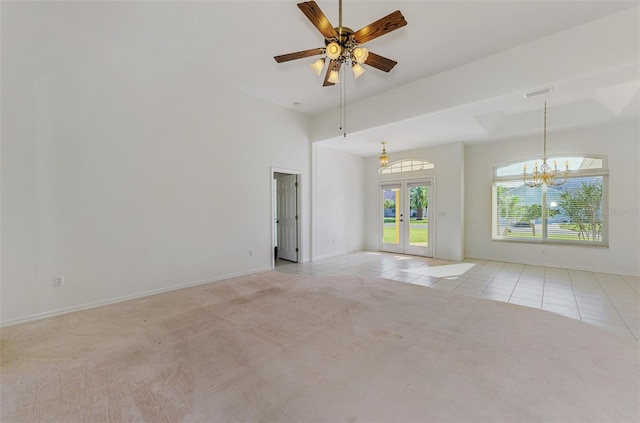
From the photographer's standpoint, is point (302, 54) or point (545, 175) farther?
point (545, 175)

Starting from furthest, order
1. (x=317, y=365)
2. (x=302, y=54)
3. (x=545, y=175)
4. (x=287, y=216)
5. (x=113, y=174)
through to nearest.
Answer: (x=287, y=216) → (x=545, y=175) → (x=113, y=174) → (x=302, y=54) → (x=317, y=365)

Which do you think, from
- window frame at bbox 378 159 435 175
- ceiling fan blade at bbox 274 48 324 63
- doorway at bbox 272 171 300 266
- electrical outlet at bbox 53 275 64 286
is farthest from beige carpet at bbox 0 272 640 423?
window frame at bbox 378 159 435 175

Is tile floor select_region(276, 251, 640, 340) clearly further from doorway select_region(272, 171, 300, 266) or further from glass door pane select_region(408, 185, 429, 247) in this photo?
glass door pane select_region(408, 185, 429, 247)

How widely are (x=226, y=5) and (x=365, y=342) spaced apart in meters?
3.79

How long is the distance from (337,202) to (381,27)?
16.8ft

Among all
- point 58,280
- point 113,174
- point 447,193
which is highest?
point 113,174

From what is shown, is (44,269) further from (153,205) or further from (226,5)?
(226,5)

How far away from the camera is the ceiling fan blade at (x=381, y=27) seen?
208cm

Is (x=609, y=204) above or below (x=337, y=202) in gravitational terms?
below

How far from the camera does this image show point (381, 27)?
2.21 meters

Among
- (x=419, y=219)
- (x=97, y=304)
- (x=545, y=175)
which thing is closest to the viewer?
(x=97, y=304)

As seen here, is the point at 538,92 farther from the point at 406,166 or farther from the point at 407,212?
the point at 407,212

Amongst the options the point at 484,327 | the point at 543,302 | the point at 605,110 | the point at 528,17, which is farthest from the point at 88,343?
the point at 605,110

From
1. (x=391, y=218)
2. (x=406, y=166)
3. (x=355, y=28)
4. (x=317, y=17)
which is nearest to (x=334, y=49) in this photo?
(x=317, y=17)
